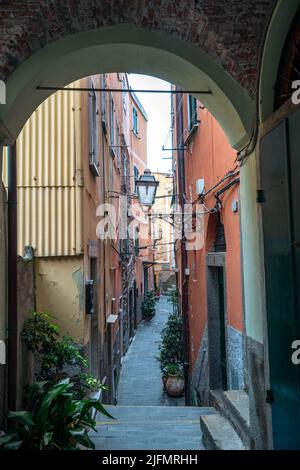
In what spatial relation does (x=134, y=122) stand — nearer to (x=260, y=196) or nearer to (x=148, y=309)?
(x=148, y=309)

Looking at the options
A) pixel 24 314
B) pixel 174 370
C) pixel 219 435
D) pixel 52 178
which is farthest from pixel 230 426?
pixel 174 370

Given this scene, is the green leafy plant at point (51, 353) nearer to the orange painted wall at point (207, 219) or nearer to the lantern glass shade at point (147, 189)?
the orange painted wall at point (207, 219)

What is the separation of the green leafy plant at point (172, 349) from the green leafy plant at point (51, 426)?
755 cm

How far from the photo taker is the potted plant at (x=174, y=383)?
A: 1097 cm

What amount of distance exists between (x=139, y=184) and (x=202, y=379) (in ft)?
14.3

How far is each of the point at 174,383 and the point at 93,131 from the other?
22.2ft

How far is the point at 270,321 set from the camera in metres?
3.55

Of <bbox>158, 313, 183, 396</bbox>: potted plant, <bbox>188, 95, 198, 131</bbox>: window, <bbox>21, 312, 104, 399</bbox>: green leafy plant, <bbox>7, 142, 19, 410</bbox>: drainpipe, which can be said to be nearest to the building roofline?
<bbox>188, 95, 198, 131</bbox>: window

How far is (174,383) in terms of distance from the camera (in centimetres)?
1096

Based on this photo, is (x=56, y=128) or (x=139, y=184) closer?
(x=56, y=128)

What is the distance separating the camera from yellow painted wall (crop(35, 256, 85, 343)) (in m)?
6.25

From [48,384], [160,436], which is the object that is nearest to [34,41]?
[48,384]
